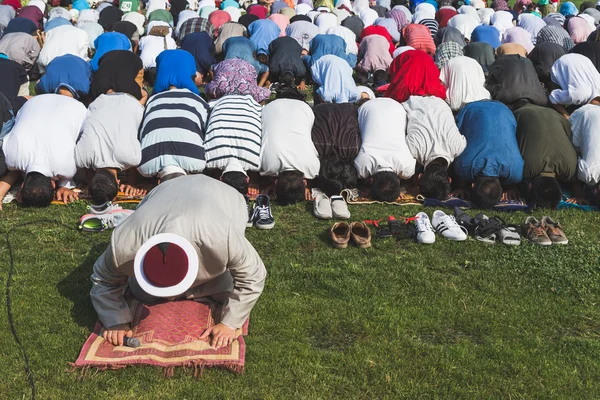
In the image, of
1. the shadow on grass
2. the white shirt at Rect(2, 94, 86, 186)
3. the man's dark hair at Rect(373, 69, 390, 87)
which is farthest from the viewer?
the man's dark hair at Rect(373, 69, 390, 87)

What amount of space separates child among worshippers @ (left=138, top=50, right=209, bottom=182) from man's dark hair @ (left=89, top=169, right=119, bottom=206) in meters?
0.39

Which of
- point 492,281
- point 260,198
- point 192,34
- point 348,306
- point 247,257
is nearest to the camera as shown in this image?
point 247,257

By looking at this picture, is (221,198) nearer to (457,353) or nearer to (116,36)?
(457,353)

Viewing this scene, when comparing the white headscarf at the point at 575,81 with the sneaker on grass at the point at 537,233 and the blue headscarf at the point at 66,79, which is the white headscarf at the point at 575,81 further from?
the blue headscarf at the point at 66,79

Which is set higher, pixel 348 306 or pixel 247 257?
pixel 247 257

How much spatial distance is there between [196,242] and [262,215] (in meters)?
2.26

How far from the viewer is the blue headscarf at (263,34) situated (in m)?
10.2

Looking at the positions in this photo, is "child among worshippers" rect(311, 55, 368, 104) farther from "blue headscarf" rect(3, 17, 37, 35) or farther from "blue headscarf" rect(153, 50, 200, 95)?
"blue headscarf" rect(3, 17, 37, 35)

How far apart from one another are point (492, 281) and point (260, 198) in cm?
242

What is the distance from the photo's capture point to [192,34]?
10.1 metres

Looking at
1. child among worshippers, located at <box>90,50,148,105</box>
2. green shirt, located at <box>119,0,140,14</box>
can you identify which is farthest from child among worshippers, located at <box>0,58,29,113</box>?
green shirt, located at <box>119,0,140,14</box>

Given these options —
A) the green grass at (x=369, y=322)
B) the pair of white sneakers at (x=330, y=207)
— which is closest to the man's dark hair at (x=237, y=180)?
the green grass at (x=369, y=322)

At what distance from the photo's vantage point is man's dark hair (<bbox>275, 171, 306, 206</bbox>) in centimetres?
604

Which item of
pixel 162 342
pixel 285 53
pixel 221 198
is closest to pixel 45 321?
pixel 162 342
